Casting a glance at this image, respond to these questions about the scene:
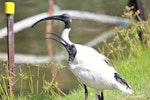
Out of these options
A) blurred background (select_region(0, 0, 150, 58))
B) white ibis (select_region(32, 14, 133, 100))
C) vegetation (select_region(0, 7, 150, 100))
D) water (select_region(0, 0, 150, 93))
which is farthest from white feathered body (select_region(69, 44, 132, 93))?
blurred background (select_region(0, 0, 150, 58))

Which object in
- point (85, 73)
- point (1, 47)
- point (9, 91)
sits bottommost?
point (1, 47)

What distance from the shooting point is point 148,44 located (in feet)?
26.2

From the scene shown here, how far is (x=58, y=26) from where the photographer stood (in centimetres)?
1478

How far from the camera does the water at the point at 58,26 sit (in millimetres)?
12771

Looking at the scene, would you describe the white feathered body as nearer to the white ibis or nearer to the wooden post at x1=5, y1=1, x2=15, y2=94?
the white ibis

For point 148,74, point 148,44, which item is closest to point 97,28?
point 148,44

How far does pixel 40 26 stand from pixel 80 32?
5.60 ft

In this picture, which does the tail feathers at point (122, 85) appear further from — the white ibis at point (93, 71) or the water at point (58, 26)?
the water at point (58, 26)

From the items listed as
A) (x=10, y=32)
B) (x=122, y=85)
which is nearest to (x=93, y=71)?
(x=122, y=85)

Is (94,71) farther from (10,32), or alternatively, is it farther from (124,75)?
(124,75)

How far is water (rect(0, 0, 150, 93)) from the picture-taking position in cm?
1277

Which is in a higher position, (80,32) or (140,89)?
(140,89)

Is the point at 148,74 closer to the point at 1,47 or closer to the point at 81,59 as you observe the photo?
the point at 81,59

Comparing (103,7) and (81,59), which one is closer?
(81,59)
